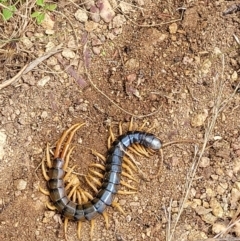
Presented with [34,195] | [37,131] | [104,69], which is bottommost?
[34,195]

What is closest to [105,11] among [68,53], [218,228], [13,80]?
[68,53]

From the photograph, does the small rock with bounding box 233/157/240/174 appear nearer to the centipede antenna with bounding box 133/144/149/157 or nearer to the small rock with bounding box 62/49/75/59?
the centipede antenna with bounding box 133/144/149/157

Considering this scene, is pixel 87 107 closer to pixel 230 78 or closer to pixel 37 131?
pixel 37 131

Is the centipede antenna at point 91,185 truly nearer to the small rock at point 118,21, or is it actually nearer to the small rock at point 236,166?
the small rock at point 236,166

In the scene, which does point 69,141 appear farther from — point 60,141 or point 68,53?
point 68,53

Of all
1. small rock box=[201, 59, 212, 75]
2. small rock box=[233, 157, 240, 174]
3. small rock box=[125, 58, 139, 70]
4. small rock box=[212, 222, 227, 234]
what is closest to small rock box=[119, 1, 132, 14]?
small rock box=[125, 58, 139, 70]

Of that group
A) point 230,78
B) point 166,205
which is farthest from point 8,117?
point 230,78

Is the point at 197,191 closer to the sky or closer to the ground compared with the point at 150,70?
closer to the ground
